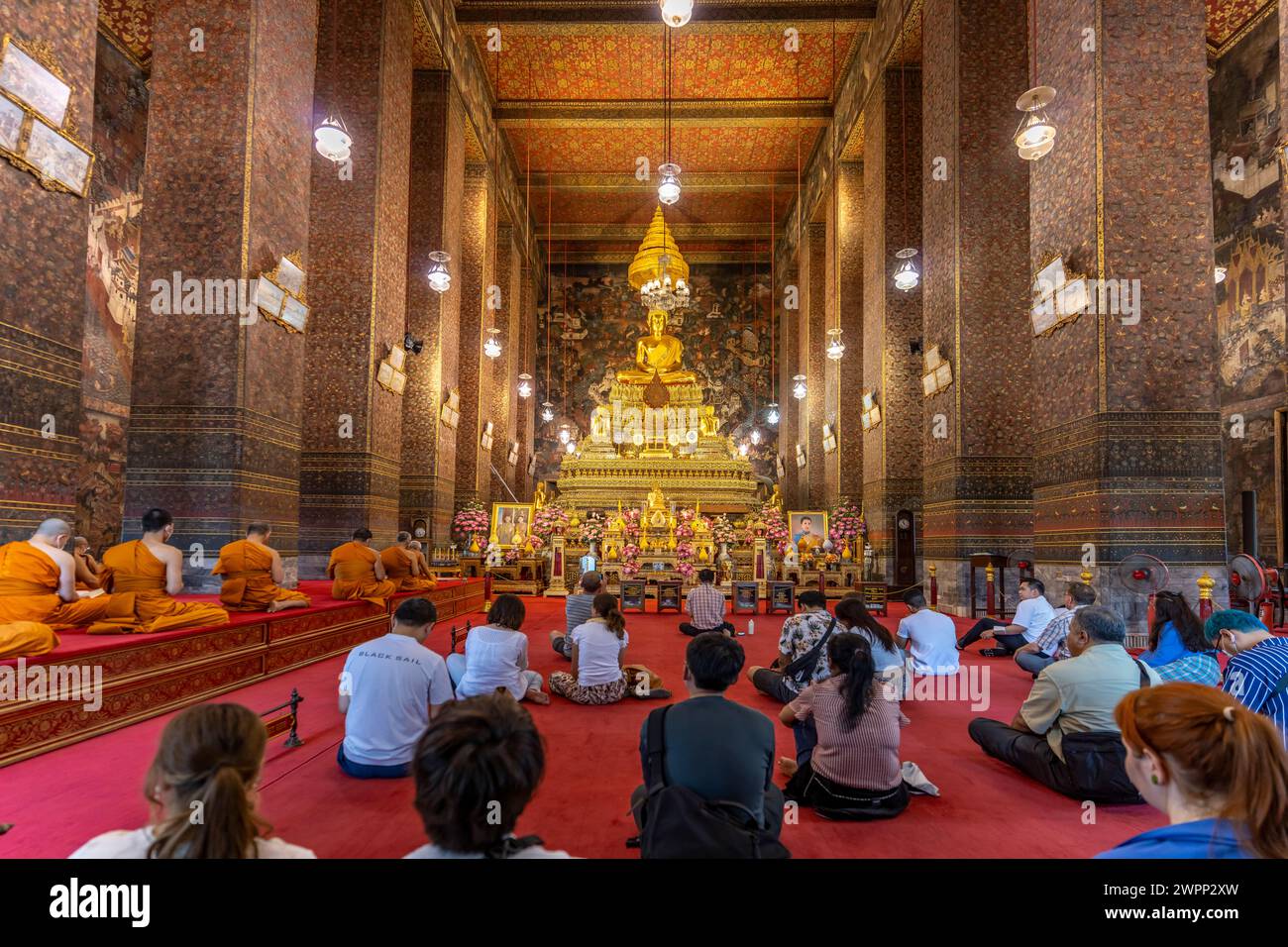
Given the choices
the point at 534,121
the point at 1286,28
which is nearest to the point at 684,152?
the point at 534,121

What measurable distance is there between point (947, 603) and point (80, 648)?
1019 centimetres

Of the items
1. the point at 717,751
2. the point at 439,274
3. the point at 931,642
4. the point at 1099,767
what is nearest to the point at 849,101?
the point at 439,274

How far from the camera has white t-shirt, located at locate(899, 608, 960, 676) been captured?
5.57m

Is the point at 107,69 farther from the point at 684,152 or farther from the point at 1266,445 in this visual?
the point at 1266,445

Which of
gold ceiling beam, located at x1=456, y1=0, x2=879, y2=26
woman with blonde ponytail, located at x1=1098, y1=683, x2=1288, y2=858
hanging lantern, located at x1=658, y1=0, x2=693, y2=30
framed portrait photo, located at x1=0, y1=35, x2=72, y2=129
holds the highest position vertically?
gold ceiling beam, located at x1=456, y1=0, x2=879, y2=26

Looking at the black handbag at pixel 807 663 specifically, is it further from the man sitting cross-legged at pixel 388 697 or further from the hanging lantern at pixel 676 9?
the hanging lantern at pixel 676 9

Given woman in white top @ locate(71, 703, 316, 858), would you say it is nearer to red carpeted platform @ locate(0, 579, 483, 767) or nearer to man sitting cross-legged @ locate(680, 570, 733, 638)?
red carpeted platform @ locate(0, 579, 483, 767)

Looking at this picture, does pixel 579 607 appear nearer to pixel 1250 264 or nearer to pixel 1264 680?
pixel 1264 680

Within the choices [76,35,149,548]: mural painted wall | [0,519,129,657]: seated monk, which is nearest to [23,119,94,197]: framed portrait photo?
[0,519,129,657]: seated monk

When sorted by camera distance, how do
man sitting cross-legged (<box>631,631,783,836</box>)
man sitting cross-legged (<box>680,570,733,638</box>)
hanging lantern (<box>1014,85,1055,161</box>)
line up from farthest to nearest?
1. man sitting cross-legged (<box>680,570,733,638</box>)
2. hanging lantern (<box>1014,85,1055,161</box>)
3. man sitting cross-legged (<box>631,631,783,836</box>)

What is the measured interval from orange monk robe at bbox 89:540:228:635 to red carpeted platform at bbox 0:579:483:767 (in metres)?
0.13

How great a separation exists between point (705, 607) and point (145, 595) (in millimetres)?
5292

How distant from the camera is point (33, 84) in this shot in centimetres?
503

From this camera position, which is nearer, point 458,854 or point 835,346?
point 458,854
